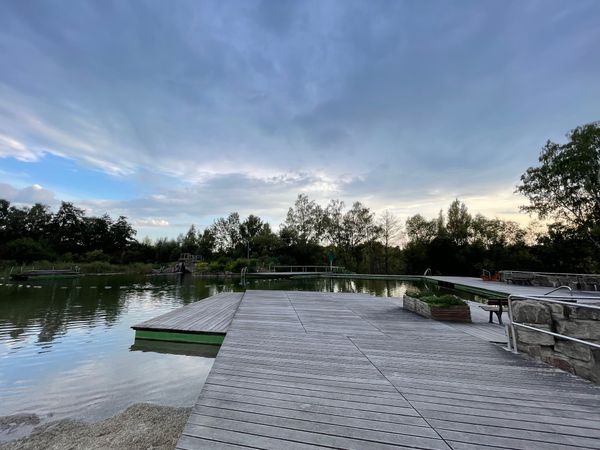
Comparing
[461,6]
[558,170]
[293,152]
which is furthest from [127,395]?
[558,170]

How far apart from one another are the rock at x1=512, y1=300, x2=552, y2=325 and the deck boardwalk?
0.44m

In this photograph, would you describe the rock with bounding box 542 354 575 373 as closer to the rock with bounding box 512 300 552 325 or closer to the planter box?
the rock with bounding box 512 300 552 325

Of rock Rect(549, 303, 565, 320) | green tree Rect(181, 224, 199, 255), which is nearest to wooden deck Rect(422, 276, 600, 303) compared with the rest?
rock Rect(549, 303, 565, 320)

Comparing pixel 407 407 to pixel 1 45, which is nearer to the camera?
pixel 407 407

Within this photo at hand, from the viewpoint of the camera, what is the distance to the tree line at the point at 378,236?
15.5 m

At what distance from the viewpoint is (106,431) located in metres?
2.71

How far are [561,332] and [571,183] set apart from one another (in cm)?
1774

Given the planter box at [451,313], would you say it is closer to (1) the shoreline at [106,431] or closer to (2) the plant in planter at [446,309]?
(2) the plant in planter at [446,309]

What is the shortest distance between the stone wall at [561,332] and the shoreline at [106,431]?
12.4 feet

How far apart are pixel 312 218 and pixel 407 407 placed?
101ft

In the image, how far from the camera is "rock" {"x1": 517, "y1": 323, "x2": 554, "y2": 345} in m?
3.00

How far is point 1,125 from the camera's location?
10102mm

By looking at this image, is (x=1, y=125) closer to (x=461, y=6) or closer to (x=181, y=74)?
(x=181, y=74)

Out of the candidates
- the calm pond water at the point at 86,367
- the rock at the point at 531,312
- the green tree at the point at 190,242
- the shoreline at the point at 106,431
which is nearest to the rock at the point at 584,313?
the rock at the point at 531,312
